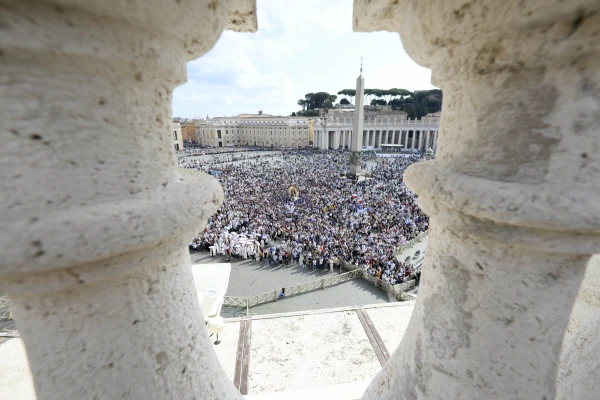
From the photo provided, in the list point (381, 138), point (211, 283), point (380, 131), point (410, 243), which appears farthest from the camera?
point (381, 138)

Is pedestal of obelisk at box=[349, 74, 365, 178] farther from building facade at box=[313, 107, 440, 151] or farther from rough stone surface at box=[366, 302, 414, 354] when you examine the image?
building facade at box=[313, 107, 440, 151]

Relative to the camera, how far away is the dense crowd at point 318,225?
10539 mm

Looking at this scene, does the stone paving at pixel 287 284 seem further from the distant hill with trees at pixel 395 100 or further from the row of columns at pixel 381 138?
the distant hill with trees at pixel 395 100

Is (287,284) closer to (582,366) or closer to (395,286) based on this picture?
(395,286)

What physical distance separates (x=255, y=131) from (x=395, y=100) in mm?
35247

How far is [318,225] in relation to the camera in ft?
43.7

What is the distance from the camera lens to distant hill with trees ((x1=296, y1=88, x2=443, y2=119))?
6564 cm

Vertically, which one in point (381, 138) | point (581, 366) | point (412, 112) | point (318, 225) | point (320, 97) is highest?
point (320, 97)

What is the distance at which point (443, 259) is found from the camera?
1.30 meters

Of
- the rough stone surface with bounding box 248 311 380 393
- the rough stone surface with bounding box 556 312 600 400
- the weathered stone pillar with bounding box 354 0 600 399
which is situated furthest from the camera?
the rough stone surface with bounding box 248 311 380 393

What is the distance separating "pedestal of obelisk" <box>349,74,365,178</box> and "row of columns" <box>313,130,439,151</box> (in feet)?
81.2

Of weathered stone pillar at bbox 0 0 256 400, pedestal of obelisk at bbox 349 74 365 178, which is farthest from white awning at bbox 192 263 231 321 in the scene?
pedestal of obelisk at bbox 349 74 365 178

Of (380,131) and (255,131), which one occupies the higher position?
(255,131)

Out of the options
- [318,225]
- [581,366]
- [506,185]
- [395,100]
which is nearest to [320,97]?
[395,100]
